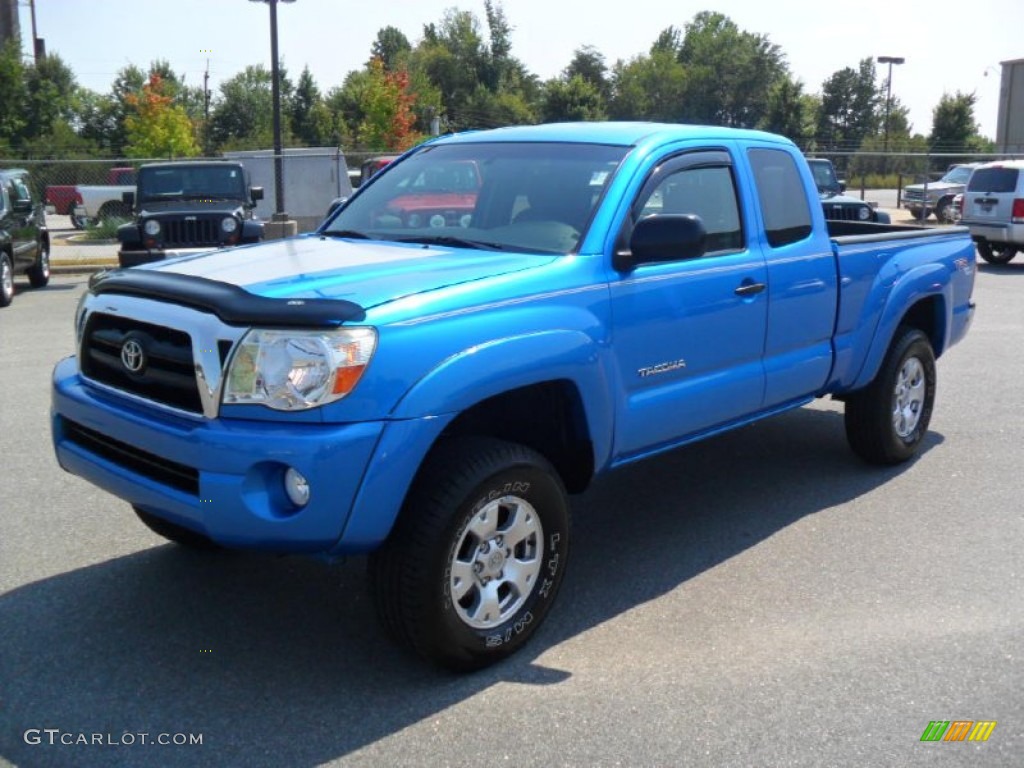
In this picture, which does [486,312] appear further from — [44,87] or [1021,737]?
[44,87]

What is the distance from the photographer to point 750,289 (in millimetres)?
5023

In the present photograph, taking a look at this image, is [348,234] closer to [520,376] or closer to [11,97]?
[520,376]

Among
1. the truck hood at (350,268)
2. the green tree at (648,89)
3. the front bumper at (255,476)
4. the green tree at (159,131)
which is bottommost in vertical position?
the front bumper at (255,476)

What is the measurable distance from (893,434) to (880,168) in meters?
43.8

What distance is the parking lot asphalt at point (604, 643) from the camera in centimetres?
343

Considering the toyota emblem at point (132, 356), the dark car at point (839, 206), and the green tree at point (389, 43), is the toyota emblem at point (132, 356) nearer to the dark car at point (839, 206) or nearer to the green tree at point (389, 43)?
the dark car at point (839, 206)

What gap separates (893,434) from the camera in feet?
21.0

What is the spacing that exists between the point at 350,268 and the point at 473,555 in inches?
46.7

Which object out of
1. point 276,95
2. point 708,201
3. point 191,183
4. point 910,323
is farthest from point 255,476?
point 276,95

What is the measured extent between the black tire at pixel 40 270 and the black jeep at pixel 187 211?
189cm

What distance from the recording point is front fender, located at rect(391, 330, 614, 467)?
140 inches

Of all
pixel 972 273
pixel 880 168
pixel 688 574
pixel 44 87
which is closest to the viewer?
pixel 688 574

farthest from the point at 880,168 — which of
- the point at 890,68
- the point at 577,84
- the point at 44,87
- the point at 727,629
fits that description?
the point at 727,629

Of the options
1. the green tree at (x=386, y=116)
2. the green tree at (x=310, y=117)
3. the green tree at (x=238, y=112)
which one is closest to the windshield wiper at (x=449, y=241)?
the green tree at (x=386, y=116)
